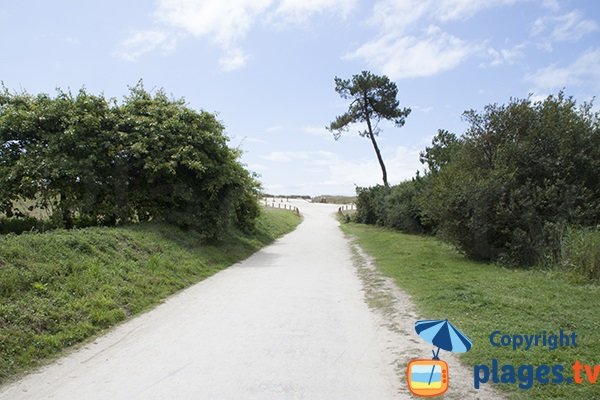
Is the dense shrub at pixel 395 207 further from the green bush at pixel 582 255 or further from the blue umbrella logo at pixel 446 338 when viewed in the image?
the blue umbrella logo at pixel 446 338

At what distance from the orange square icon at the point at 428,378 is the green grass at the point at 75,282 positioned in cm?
482

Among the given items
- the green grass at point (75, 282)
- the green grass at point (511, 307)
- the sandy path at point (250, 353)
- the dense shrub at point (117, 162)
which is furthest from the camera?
the dense shrub at point (117, 162)

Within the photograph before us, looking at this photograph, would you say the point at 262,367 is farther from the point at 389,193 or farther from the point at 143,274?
the point at 389,193

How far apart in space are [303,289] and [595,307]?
5.82 m

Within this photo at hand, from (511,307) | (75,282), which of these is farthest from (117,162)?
(511,307)

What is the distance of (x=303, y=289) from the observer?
10.7 metres

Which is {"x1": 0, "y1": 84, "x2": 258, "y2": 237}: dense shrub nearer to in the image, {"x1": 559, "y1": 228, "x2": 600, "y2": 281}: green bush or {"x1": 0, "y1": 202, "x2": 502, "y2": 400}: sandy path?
{"x1": 0, "y1": 202, "x2": 502, "y2": 400}: sandy path

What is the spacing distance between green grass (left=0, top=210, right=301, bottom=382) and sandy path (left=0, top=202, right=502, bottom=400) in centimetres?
43

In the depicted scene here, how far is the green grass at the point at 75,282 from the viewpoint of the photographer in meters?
6.46

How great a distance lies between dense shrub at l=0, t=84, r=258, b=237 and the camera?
1467 centimetres

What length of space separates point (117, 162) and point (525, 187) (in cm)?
1356

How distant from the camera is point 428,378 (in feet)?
15.9

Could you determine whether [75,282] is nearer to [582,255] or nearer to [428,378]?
[428,378]

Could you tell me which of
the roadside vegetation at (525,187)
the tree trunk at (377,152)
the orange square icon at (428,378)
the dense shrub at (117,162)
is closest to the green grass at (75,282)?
the dense shrub at (117,162)
